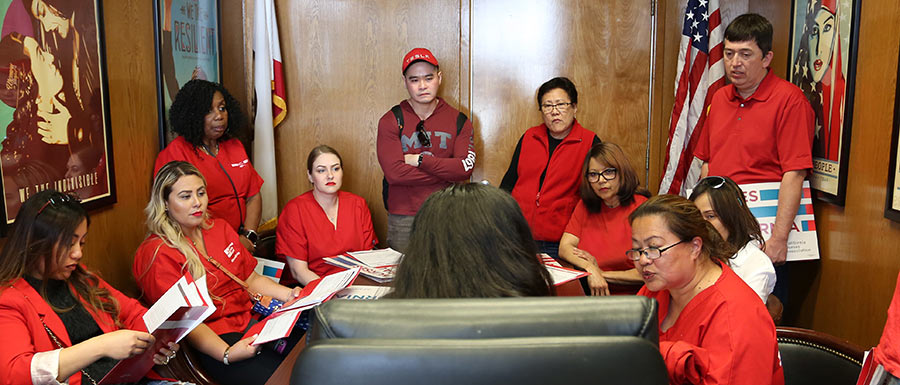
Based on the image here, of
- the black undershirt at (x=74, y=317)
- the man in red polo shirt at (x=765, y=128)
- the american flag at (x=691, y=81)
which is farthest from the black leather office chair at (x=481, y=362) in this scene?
the american flag at (x=691, y=81)

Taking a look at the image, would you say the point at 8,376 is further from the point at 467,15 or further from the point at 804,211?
the point at 467,15

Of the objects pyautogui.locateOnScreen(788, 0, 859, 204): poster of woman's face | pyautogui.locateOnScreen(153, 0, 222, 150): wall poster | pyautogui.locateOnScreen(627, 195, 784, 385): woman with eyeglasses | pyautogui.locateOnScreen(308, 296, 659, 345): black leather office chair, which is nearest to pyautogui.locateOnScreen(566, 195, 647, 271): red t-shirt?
pyautogui.locateOnScreen(788, 0, 859, 204): poster of woman's face

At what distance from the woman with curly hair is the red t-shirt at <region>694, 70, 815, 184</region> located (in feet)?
7.32

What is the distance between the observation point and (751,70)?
273cm

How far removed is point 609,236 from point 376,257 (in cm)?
101

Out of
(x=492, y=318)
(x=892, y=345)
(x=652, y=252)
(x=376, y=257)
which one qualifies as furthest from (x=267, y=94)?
(x=892, y=345)

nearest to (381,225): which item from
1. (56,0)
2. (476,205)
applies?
(56,0)

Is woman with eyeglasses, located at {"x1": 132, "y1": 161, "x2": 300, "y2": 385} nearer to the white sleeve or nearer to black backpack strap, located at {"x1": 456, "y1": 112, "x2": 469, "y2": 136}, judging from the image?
the white sleeve

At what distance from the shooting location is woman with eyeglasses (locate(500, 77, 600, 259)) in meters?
3.35

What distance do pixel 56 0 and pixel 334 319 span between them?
6.58 feet

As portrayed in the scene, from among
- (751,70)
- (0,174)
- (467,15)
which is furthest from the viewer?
(467,15)

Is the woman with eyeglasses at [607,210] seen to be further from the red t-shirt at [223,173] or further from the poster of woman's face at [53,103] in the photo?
the poster of woman's face at [53,103]

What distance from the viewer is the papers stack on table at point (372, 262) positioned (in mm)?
2467

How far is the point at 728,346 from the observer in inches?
54.6
